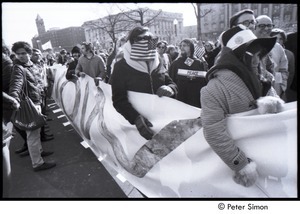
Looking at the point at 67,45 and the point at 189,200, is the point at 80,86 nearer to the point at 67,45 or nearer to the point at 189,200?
the point at 189,200

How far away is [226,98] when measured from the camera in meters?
1.59

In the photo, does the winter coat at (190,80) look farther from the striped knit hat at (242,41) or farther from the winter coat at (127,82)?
the striped knit hat at (242,41)

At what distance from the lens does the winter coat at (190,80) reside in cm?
404

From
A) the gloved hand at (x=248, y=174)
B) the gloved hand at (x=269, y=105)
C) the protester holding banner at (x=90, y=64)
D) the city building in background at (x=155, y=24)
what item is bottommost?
the gloved hand at (x=248, y=174)

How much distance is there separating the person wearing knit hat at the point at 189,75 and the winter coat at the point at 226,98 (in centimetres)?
240

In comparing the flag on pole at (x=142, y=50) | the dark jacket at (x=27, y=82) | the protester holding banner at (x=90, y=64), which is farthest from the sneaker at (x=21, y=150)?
the flag on pole at (x=142, y=50)

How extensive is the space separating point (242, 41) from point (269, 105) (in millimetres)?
455

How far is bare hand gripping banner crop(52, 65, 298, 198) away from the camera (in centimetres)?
161

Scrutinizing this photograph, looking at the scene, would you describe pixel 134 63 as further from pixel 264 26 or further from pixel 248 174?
pixel 264 26

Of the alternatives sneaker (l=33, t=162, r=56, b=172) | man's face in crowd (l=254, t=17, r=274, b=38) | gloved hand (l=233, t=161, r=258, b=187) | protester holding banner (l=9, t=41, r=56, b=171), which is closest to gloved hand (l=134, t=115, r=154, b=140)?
gloved hand (l=233, t=161, r=258, b=187)

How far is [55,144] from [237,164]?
13.1 ft

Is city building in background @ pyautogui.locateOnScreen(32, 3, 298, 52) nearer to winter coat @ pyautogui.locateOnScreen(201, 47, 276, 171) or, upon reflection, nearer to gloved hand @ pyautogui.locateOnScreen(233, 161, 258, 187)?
winter coat @ pyautogui.locateOnScreen(201, 47, 276, 171)

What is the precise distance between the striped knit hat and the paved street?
201 centimetres
